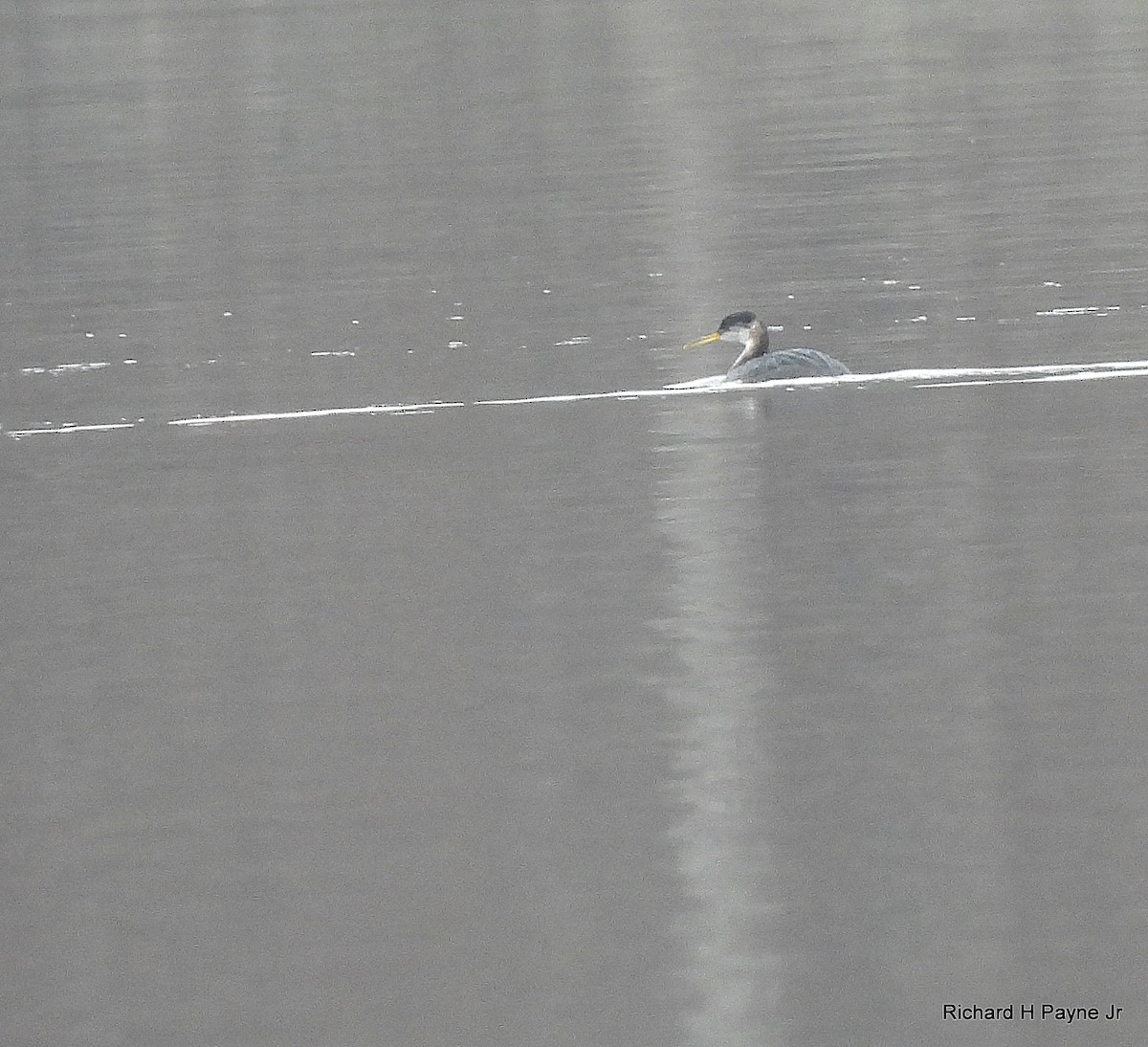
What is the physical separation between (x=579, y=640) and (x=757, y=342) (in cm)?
806

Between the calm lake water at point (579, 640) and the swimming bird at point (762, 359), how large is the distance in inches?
6.4

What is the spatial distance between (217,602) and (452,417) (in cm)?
543

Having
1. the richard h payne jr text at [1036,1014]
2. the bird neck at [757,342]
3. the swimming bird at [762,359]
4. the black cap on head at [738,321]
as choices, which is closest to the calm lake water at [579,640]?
→ the richard h payne jr text at [1036,1014]

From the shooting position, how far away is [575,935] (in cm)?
888

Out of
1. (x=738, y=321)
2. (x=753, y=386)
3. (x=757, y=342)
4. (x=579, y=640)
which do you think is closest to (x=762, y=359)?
(x=753, y=386)

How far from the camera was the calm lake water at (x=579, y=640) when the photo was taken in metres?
8.66

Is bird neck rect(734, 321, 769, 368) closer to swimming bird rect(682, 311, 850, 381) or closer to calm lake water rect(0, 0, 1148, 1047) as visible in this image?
swimming bird rect(682, 311, 850, 381)

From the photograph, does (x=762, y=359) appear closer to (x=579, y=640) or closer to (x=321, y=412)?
(x=321, y=412)

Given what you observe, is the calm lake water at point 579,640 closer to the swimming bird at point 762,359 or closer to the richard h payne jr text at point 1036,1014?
the richard h payne jr text at point 1036,1014

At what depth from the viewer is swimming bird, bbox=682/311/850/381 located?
19438 mm

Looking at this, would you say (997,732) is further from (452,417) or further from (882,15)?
(882,15)

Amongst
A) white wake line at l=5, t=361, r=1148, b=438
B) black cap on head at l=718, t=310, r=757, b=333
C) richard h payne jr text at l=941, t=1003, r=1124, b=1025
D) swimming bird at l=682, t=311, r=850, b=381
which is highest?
black cap on head at l=718, t=310, r=757, b=333

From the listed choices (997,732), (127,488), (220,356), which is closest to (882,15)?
(220,356)

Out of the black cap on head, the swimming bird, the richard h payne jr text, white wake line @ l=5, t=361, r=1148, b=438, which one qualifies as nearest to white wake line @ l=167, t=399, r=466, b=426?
white wake line @ l=5, t=361, r=1148, b=438
